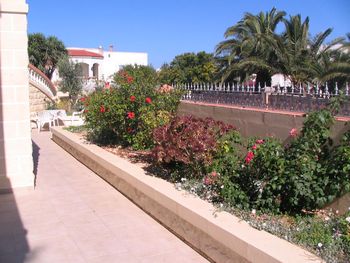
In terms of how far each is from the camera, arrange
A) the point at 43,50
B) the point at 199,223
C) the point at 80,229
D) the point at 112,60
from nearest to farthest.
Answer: the point at 199,223
the point at 80,229
the point at 43,50
the point at 112,60

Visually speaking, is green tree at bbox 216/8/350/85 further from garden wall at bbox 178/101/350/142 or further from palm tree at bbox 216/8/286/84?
garden wall at bbox 178/101/350/142

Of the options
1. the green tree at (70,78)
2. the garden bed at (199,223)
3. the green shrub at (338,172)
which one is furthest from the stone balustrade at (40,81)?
the green shrub at (338,172)

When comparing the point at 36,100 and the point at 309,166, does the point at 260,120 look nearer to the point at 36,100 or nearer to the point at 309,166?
the point at 309,166

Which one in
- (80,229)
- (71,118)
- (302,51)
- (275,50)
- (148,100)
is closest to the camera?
(80,229)

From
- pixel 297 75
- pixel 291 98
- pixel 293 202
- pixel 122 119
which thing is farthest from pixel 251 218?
pixel 297 75

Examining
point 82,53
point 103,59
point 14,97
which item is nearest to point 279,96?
point 14,97

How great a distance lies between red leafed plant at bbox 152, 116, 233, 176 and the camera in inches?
198

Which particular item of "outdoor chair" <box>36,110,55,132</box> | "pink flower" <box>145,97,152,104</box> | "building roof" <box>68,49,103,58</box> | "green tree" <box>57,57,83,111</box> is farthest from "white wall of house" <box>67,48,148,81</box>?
"pink flower" <box>145,97,152,104</box>

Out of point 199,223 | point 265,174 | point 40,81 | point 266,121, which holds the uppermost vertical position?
point 40,81

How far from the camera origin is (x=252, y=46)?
66.3 ft

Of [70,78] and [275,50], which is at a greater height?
[275,50]

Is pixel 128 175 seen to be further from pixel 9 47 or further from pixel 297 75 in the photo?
pixel 297 75

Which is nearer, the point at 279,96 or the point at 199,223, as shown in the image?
the point at 199,223

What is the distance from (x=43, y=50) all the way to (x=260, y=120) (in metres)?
41.1
